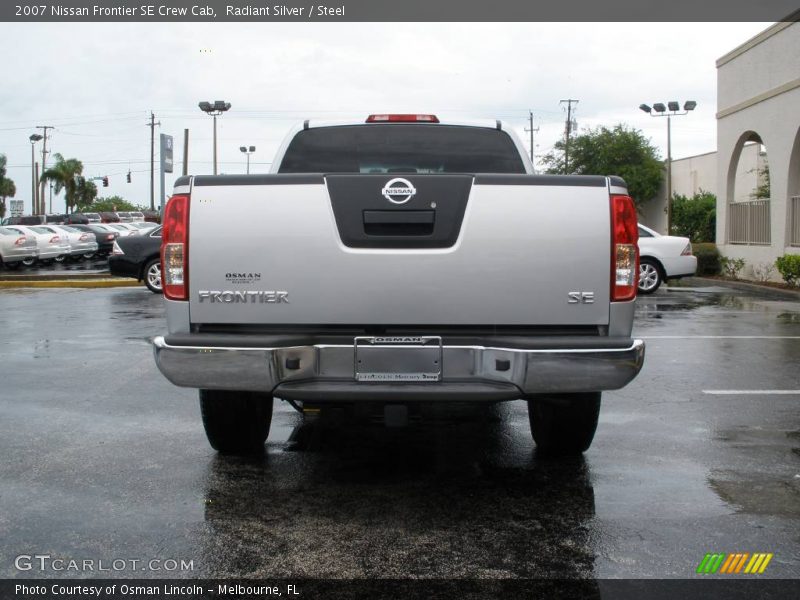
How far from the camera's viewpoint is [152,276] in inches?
774

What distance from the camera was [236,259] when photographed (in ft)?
14.8

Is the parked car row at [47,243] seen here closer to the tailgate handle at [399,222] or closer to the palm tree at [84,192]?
the tailgate handle at [399,222]

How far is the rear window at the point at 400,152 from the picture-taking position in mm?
6688

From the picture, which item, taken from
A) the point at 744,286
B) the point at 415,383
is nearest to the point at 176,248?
the point at 415,383

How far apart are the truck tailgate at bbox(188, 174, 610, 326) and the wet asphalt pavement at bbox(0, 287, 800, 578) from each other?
0.96 m

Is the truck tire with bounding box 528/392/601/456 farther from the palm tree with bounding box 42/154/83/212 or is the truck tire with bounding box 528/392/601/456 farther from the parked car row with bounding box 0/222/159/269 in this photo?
the palm tree with bounding box 42/154/83/212

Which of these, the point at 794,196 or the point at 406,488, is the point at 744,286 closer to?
the point at 794,196

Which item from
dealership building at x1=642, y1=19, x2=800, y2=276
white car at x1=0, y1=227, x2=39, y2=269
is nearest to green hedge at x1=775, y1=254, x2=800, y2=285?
dealership building at x1=642, y1=19, x2=800, y2=276

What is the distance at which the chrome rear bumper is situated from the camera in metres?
4.40

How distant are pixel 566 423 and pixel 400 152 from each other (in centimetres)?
236

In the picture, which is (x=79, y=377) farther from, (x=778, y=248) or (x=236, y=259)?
(x=778, y=248)

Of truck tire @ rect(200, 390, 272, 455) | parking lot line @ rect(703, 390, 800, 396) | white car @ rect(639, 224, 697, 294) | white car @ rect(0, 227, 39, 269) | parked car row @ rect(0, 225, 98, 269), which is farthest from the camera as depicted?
parked car row @ rect(0, 225, 98, 269)

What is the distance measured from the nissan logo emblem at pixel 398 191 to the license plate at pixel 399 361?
2.27ft

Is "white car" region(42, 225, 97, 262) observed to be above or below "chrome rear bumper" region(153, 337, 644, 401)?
above
